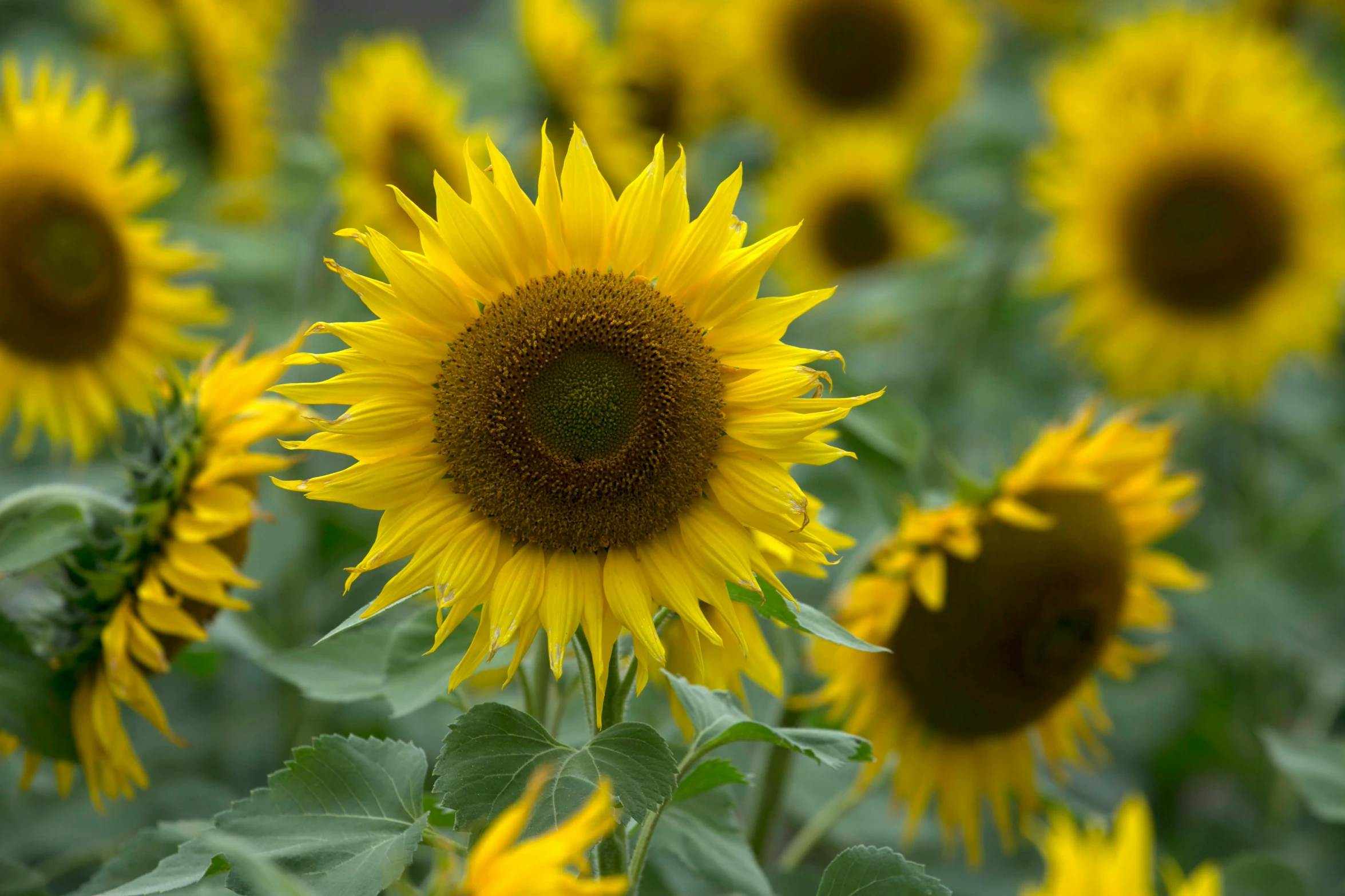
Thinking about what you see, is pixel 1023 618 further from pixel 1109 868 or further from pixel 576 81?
pixel 576 81

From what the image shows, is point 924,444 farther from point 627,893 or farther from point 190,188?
point 190,188

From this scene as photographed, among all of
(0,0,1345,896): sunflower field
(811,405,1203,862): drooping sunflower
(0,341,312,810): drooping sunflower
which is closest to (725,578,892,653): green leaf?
(0,0,1345,896): sunflower field

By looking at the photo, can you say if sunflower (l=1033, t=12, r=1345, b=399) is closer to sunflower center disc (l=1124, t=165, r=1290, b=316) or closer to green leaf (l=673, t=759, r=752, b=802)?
sunflower center disc (l=1124, t=165, r=1290, b=316)

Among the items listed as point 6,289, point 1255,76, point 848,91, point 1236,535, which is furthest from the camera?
point 848,91

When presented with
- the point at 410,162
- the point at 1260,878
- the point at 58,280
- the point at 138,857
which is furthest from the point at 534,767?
the point at 410,162

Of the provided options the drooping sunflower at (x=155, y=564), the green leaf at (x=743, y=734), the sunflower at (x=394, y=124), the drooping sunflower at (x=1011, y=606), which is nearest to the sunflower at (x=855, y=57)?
the sunflower at (x=394, y=124)

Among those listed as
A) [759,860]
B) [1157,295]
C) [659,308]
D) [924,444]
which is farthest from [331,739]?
[1157,295]

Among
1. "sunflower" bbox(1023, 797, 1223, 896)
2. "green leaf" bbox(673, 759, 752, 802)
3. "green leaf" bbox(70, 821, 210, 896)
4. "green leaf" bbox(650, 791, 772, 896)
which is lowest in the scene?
"sunflower" bbox(1023, 797, 1223, 896)
